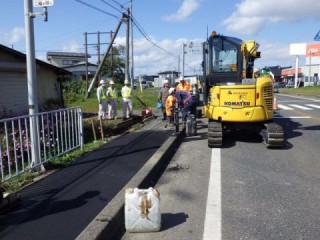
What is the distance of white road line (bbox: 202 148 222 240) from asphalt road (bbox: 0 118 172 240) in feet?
4.52

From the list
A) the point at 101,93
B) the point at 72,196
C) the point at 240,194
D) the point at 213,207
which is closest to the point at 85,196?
the point at 72,196

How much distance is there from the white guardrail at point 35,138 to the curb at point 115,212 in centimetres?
194

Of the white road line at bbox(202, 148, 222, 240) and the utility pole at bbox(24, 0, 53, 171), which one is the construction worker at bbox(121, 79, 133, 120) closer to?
the white road line at bbox(202, 148, 222, 240)

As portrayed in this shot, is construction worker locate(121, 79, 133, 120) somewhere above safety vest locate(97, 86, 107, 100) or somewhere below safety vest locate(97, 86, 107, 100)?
below

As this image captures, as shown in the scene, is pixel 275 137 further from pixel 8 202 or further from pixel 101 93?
pixel 101 93

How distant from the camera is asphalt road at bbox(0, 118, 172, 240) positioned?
171 inches

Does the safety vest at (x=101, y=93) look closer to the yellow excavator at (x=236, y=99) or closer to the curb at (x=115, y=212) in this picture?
the yellow excavator at (x=236, y=99)

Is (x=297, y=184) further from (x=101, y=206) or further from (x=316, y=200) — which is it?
(x=101, y=206)

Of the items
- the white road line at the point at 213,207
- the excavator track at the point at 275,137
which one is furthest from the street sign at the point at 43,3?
the excavator track at the point at 275,137

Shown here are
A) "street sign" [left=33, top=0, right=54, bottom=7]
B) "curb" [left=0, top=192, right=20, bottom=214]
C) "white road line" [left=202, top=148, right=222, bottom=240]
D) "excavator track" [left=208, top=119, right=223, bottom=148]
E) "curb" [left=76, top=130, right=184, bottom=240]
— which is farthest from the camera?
"excavator track" [left=208, top=119, right=223, bottom=148]

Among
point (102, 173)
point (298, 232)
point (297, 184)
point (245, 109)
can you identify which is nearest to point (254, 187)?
point (297, 184)

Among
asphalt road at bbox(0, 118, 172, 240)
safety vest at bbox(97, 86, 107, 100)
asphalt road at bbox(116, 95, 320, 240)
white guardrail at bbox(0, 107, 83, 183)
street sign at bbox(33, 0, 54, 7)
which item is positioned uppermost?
street sign at bbox(33, 0, 54, 7)

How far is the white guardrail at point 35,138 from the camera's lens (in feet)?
20.9

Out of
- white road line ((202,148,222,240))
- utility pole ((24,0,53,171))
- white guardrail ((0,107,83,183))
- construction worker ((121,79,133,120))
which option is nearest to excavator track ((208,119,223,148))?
white road line ((202,148,222,240))
